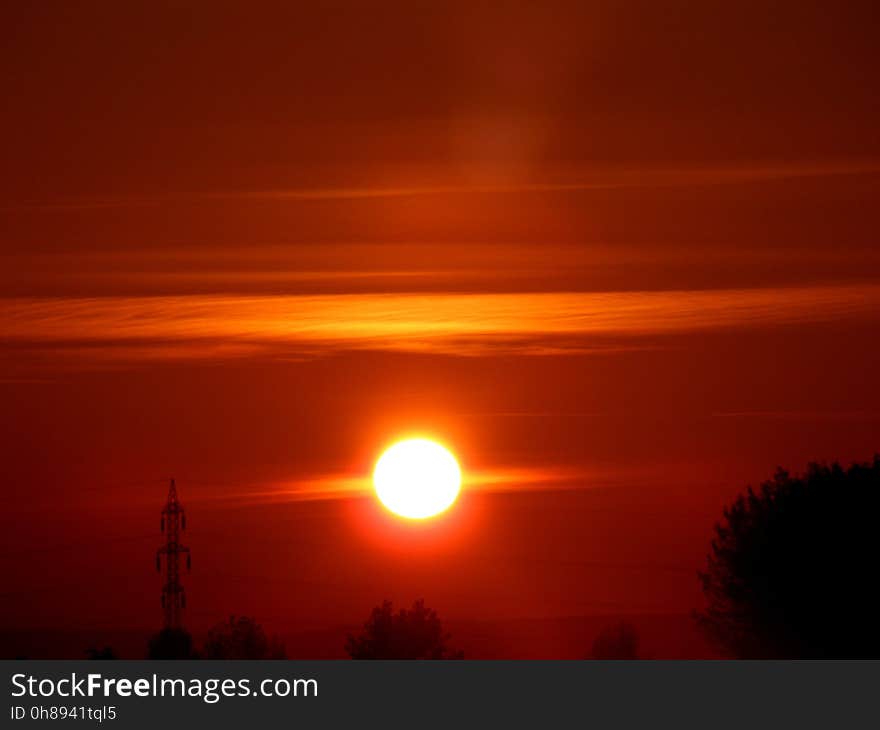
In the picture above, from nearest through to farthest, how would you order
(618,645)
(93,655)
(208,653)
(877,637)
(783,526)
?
(877,637), (783,526), (93,655), (208,653), (618,645)

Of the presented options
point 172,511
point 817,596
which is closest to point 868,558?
point 817,596

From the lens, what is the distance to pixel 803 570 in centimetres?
6731

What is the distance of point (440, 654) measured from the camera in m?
111

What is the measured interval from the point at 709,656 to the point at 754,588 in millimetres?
3614

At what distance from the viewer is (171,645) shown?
75.9 m

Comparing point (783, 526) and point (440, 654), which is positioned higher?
point (440, 654)

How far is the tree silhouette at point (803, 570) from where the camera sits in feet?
215

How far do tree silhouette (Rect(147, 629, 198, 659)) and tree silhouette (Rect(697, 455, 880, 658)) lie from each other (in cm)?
1824

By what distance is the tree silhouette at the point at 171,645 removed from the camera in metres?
75.4

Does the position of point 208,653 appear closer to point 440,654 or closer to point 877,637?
point 440,654

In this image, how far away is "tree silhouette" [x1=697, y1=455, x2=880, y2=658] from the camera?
2581 inches

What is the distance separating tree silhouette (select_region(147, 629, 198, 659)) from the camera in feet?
247

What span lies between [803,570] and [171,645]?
22.3 metres

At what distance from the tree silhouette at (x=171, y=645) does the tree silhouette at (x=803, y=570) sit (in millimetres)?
18237
